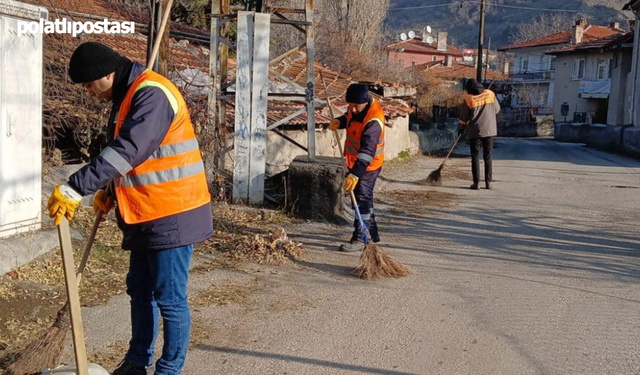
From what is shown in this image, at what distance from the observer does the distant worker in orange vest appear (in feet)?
23.0

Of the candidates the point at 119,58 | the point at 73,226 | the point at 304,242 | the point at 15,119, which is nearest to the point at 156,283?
the point at 119,58

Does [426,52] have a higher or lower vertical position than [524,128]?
higher

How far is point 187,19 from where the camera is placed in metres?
17.6

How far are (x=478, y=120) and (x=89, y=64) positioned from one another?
977 centimetres

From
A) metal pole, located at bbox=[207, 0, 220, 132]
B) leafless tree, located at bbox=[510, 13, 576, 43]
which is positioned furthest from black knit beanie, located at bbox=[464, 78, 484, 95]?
leafless tree, located at bbox=[510, 13, 576, 43]

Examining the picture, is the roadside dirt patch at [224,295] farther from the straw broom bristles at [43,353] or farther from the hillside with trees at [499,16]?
the hillside with trees at [499,16]

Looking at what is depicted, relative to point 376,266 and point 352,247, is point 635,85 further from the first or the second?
point 376,266

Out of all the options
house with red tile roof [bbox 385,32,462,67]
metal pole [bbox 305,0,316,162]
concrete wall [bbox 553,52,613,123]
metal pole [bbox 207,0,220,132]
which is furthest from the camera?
house with red tile roof [bbox 385,32,462,67]

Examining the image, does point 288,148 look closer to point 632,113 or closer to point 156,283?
point 156,283

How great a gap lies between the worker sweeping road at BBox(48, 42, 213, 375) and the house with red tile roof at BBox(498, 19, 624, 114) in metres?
62.6

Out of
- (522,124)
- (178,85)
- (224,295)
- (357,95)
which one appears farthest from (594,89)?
(224,295)

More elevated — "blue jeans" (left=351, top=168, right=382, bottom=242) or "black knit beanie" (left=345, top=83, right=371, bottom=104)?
"black knit beanie" (left=345, top=83, right=371, bottom=104)

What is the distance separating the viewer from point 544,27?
103m

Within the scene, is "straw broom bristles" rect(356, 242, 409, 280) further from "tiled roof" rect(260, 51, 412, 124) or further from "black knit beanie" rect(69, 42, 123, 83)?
"tiled roof" rect(260, 51, 412, 124)
